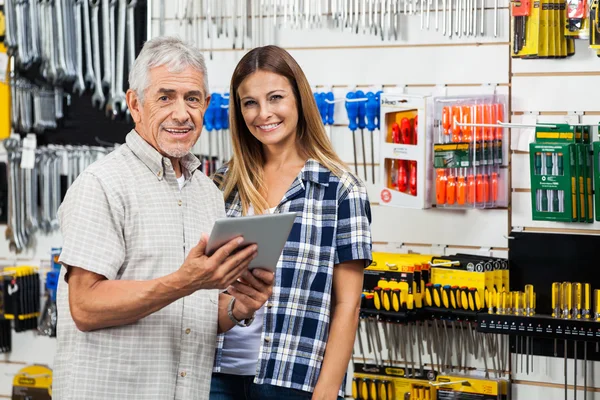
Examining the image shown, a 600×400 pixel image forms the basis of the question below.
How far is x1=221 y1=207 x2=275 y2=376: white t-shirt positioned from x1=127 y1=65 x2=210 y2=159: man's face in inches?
24.2

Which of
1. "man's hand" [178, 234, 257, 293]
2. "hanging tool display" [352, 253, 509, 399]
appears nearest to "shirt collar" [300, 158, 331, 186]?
"man's hand" [178, 234, 257, 293]

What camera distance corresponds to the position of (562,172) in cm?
383

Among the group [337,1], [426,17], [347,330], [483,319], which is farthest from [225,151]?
[347,330]

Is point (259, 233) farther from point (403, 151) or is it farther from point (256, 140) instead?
point (403, 151)

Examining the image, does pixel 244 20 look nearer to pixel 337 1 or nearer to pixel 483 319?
pixel 337 1

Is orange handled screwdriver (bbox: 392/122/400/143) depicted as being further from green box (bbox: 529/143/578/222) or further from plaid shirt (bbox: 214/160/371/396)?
plaid shirt (bbox: 214/160/371/396)

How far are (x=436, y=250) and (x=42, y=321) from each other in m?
2.28

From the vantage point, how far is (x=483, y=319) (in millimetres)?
3789

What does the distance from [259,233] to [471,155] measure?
224cm

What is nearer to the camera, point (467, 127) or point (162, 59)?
point (162, 59)

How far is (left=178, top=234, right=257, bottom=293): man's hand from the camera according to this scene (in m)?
1.92

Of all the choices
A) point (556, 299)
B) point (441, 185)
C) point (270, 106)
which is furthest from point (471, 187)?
point (270, 106)

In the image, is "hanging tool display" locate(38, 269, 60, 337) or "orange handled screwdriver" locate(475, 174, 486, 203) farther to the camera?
"hanging tool display" locate(38, 269, 60, 337)

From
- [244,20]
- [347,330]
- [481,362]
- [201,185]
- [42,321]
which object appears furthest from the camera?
[42,321]
